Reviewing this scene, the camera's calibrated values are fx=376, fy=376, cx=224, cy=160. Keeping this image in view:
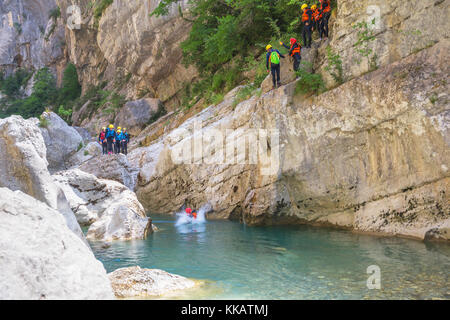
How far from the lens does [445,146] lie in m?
7.94

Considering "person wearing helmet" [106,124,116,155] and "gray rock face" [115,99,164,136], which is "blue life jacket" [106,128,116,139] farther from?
"gray rock face" [115,99,164,136]

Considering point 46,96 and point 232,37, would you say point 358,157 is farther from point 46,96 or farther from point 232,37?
point 46,96

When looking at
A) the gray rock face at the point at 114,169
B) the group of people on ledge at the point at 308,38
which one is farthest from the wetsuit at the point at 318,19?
the gray rock face at the point at 114,169

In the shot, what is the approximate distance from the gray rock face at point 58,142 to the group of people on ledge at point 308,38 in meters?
15.7

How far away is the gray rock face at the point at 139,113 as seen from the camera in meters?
28.1

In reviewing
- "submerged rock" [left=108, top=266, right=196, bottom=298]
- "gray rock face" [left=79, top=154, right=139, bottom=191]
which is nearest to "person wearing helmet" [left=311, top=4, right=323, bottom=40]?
"submerged rock" [left=108, top=266, right=196, bottom=298]

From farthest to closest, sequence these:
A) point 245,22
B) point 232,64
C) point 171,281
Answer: point 232,64 → point 245,22 → point 171,281

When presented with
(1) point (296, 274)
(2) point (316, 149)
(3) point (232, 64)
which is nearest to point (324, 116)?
(2) point (316, 149)

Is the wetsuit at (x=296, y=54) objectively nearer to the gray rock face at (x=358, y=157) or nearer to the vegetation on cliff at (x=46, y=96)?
the gray rock face at (x=358, y=157)

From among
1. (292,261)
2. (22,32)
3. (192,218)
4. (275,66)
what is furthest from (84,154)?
(22,32)

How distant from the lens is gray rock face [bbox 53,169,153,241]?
10.5 metres

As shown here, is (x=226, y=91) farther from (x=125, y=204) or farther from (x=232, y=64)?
(x=125, y=204)
